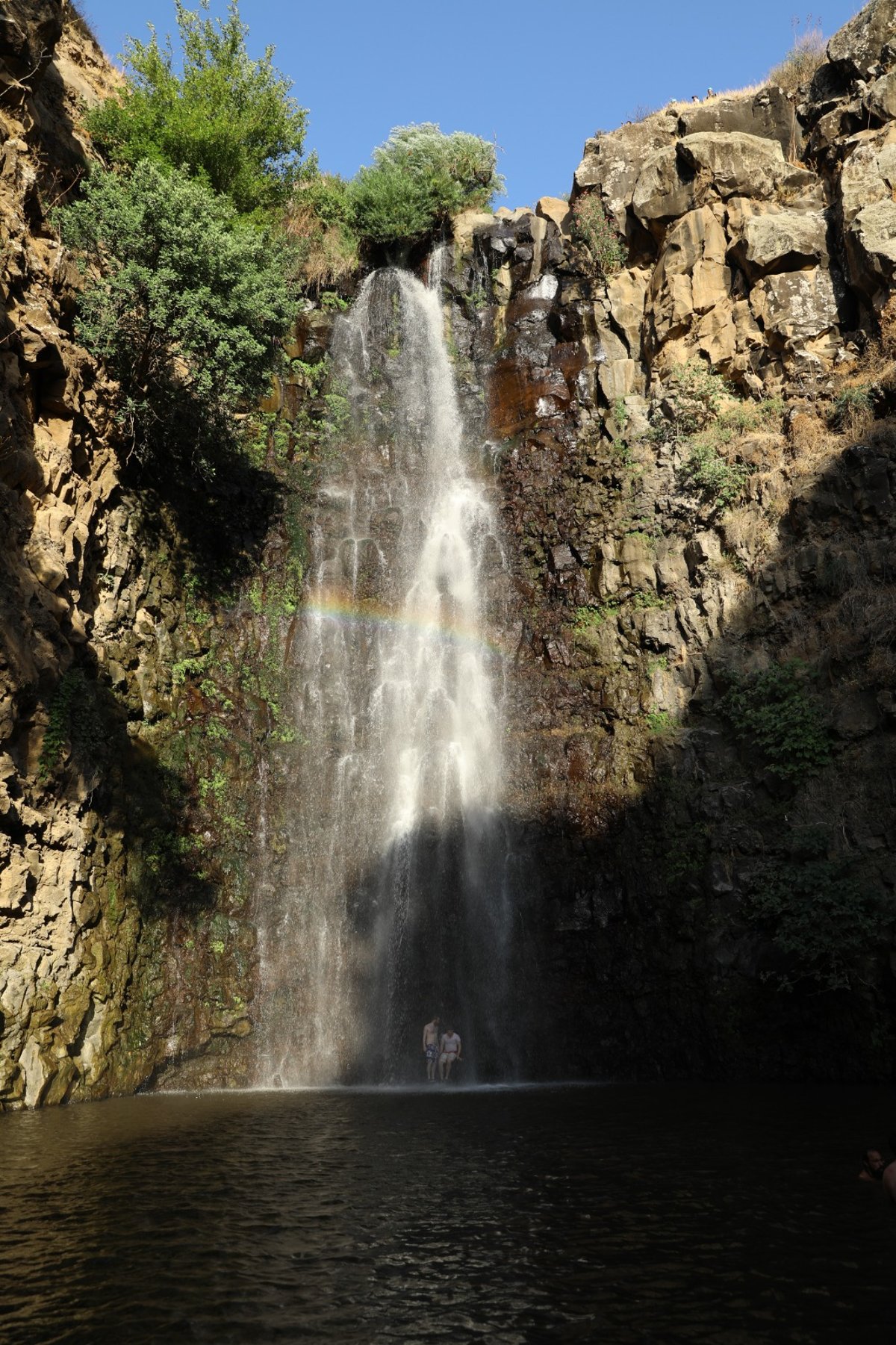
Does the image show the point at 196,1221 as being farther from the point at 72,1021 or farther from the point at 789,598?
the point at 789,598

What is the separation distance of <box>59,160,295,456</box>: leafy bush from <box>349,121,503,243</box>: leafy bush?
493 inches

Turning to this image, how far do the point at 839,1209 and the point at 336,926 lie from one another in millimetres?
12305

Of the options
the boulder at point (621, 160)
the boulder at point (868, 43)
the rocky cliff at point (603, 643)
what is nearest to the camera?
the rocky cliff at point (603, 643)

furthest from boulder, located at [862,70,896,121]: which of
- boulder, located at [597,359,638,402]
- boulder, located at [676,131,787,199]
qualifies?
boulder, located at [597,359,638,402]

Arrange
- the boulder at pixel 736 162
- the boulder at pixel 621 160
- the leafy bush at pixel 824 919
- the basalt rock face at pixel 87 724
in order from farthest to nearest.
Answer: the boulder at pixel 621 160 < the boulder at pixel 736 162 < the leafy bush at pixel 824 919 < the basalt rock face at pixel 87 724

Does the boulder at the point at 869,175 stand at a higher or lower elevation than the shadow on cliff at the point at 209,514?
higher

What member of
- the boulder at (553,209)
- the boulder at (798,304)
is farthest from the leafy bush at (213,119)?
the boulder at (798,304)

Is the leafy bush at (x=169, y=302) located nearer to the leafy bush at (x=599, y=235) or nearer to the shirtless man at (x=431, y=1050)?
the leafy bush at (x=599, y=235)

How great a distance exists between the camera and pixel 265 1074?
57.3 feet

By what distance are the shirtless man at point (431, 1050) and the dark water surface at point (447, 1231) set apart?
4852mm

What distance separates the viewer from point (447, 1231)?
25.5 feet

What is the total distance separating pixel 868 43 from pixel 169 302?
19293 mm

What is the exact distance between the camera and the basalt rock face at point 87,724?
585 inches

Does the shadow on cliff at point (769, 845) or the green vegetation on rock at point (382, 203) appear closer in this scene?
the shadow on cliff at point (769, 845)
